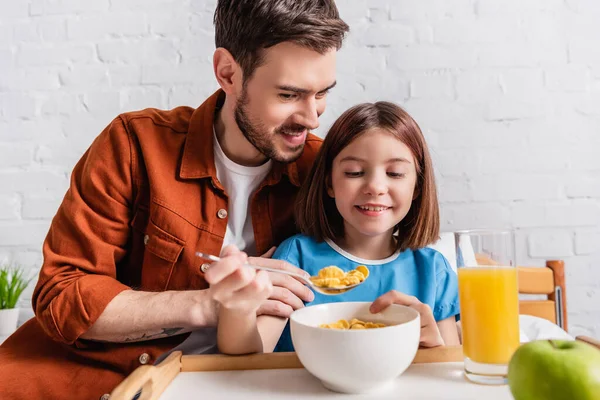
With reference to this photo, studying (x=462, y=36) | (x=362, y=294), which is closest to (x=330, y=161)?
(x=362, y=294)

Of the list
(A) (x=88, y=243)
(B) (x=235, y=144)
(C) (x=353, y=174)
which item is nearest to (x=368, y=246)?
(C) (x=353, y=174)

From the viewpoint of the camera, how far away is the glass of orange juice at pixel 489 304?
2.62ft

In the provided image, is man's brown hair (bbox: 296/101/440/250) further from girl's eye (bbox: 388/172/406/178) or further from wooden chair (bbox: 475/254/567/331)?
wooden chair (bbox: 475/254/567/331)

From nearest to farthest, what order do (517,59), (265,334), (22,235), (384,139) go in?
(265,334) < (384,139) < (517,59) < (22,235)

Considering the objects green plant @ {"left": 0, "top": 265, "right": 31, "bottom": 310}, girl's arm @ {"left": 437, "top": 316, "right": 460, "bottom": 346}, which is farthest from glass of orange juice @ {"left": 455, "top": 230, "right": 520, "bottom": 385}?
green plant @ {"left": 0, "top": 265, "right": 31, "bottom": 310}

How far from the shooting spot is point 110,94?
1.99 m

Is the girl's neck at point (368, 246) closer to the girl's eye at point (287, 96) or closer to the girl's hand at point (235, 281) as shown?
the girl's eye at point (287, 96)

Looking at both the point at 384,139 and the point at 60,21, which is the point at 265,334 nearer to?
the point at 384,139

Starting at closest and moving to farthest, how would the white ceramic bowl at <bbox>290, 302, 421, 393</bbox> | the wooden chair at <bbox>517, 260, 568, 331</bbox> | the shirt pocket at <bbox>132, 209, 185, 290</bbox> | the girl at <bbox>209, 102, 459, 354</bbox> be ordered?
the white ceramic bowl at <bbox>290, 302, 421, 393</bbox>
the girl at <bbox>209, 102, 459, 354</bbox>
the shirt pocket at <bbox>132, 209, 185, 290</bbox>
the wooden chair at <bbox>517, 260, 568, 331</bbox>

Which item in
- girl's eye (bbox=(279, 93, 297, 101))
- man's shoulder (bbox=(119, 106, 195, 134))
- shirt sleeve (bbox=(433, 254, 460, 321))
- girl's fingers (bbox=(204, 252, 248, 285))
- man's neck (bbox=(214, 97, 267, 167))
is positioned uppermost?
girl's eye (bbox=(279, 93, 297, 101))

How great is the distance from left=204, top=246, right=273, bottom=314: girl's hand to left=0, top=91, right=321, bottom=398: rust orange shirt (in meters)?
0.45

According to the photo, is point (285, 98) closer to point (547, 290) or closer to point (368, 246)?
point (368, 246)

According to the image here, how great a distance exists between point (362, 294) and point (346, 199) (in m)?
0.21

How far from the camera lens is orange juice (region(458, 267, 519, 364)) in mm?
801
